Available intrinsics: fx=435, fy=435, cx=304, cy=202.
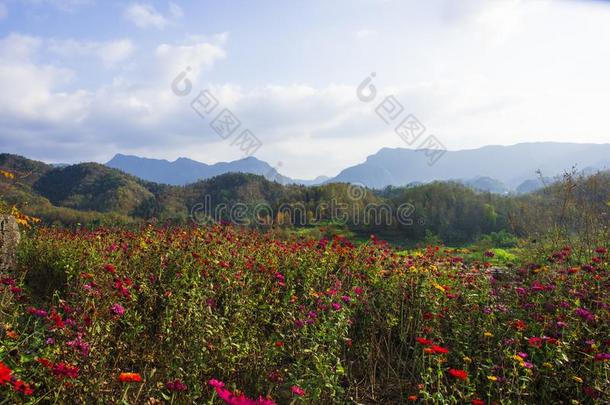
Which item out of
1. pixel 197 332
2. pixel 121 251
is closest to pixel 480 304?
pixel 197 332

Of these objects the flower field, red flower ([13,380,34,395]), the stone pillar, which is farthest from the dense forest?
red flower ([13,380,34,395])

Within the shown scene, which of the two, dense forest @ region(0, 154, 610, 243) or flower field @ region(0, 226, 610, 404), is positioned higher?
dense forest @ region(0, 154, 610, 243)

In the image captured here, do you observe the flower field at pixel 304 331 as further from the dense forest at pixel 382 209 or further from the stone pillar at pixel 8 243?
the dense forest at pixel 382 209

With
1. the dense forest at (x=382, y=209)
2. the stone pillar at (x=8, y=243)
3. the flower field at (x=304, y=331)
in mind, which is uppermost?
the dense forest at (x=382, y=209)

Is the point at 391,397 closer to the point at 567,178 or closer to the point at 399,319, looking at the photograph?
the point at 399,319

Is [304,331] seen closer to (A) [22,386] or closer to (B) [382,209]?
(A) [22,386]

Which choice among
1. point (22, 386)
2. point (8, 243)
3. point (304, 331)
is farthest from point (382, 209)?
point (22, 386)

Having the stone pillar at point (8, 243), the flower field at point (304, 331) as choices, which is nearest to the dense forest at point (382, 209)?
the stone pillar at point (8, 243)

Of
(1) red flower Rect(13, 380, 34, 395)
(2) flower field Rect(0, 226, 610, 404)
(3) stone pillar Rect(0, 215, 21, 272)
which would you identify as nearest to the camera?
(1) red flower Rect(13, 380, 34, 395)

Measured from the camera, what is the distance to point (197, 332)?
320 cm

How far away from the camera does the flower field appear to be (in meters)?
2.59

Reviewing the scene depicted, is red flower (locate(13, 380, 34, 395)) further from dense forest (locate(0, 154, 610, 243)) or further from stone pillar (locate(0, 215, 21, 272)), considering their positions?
dense forest (locate(0, 154, 610, 243))

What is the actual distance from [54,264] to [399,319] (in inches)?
181

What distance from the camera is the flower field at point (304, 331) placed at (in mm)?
2586
